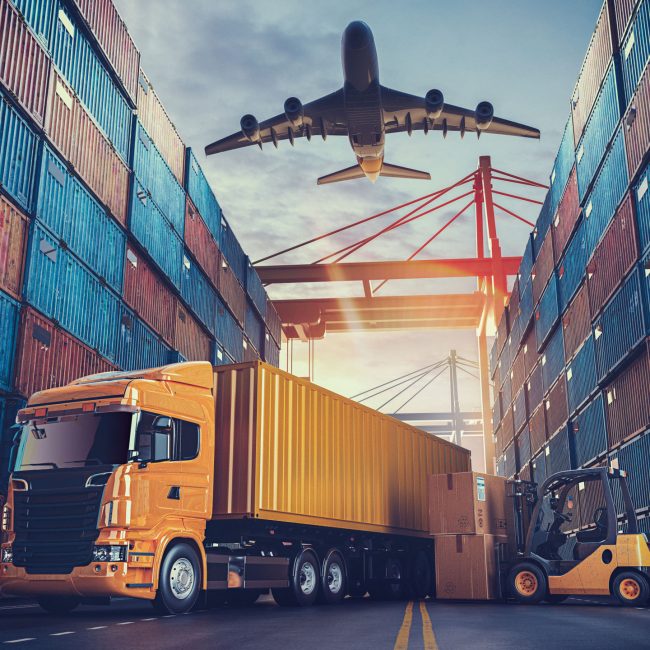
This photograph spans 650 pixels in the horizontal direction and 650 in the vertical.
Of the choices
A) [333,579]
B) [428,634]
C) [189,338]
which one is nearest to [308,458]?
[333,579]

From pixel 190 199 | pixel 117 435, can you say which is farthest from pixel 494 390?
pixel 117 435

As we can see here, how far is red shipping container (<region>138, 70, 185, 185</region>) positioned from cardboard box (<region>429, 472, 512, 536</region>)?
43.5ft

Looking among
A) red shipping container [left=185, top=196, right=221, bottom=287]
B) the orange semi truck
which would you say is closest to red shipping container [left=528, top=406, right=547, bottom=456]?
red shipping container [left=185, top=196, right=221, bottom=287]

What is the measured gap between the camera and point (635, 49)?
59.1ft

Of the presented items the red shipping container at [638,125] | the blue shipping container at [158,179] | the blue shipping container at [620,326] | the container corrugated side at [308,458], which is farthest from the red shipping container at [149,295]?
the red shipping container at [638,125]

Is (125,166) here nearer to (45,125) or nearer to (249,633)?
(45,125)

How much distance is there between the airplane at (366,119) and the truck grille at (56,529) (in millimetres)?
18445

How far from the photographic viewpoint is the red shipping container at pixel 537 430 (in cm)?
2927

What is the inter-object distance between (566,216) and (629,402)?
7.67m

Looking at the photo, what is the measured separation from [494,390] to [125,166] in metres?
28.2

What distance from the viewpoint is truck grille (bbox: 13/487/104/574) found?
32.3ft

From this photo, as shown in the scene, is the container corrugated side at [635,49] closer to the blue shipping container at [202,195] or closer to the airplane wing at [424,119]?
the airplane wing at [424,119]

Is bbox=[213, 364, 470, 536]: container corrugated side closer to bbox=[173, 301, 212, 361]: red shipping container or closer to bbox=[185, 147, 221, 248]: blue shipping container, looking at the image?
bbox=[173, 301, 212, 361]: red shipping container

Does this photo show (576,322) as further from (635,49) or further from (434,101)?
(434,101)
